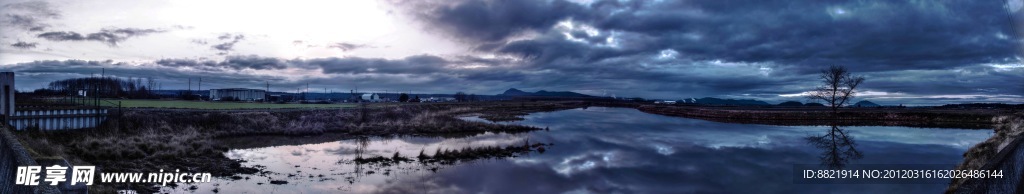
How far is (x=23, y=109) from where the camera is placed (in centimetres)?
2105

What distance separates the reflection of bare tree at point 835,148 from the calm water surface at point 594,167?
0.18 m

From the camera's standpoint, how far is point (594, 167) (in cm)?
1936

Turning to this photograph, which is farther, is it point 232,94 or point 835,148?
point 232,94

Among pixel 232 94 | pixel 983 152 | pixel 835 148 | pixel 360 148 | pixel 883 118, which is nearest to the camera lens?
pixel 983 152

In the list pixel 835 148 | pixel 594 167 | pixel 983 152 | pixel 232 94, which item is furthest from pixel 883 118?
pixel 232 94

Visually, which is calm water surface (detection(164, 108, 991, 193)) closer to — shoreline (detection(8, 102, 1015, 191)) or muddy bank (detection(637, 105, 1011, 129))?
shoreline (detection(8, 102, 1015, 191))

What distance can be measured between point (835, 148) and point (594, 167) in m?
16.1

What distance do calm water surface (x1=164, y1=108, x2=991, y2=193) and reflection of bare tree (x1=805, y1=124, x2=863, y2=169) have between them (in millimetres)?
179

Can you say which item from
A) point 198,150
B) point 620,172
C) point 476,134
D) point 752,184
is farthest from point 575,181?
point 476,134

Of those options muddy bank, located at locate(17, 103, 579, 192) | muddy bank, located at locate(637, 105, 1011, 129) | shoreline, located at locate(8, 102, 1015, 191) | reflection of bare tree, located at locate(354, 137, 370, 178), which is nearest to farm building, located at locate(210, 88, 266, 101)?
shoreline, located at locate(8, 102, 1015, 191)

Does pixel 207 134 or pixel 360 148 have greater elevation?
pixel 207 134

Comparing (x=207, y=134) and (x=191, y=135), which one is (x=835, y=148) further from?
(x=207, y=134)

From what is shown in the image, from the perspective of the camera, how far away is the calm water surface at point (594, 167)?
14945 mm

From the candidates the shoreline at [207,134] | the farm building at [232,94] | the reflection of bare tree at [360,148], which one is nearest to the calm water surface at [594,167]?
the reflection of bare tree at [360,148]
